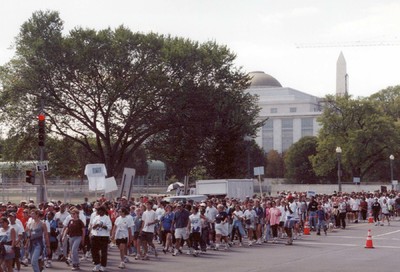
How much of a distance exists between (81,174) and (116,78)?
47.6m

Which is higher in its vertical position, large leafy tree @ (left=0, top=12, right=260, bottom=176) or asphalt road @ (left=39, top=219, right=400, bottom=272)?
large leafy tree @ (left=0, top=12, right=260, bottom=176)

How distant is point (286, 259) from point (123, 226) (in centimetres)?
515

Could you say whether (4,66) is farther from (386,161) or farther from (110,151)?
(386,161)

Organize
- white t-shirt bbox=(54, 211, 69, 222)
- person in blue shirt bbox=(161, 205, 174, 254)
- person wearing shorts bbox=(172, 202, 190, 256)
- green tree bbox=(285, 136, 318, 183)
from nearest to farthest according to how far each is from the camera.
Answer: white t-shirt bbox=(54, 211, 69, 222) < person wearing shorts bbox=(172, 202, 190, 256) < person in blue shirt bbox=(161, 205, 174, 254) < green tree bbox=(285, 136, 318, 183)

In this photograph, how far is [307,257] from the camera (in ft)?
73.2

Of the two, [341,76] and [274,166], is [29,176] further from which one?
[341,76]

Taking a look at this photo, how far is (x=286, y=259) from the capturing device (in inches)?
852

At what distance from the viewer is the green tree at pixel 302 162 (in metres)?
116

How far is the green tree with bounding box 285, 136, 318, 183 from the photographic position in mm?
116312

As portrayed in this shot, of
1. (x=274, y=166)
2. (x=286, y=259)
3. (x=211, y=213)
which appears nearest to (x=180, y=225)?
(x=211, y=213)

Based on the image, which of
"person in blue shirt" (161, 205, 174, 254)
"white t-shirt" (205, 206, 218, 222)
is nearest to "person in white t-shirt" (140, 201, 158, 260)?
"person in blue shirt" (161, 205, 174, 254)

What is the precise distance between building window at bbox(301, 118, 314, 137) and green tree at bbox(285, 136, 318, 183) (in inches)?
1487

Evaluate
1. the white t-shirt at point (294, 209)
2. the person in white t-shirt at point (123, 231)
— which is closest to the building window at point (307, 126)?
the white t-shirt at point (294, 209)

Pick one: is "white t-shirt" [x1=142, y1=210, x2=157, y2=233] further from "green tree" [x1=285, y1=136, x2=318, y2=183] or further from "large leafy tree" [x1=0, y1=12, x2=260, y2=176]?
"green tree" [x1=285, y1=136, x2=318, y2=183]
